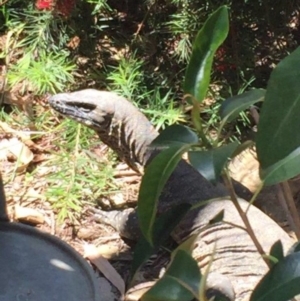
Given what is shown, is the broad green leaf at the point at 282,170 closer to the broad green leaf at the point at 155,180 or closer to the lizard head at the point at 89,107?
the broad green leaf at the point at 155,180

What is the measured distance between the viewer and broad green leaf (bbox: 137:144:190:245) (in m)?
0.84

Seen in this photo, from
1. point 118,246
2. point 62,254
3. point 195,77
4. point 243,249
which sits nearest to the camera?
point 195,77

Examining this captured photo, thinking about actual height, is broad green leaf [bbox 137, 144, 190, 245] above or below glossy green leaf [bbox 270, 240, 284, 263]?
above

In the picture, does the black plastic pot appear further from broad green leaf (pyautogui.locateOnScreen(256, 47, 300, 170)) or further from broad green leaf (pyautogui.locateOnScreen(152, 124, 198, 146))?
broad green leaf (pyautogui.locateOnScreen(256, 47, 300, 170))

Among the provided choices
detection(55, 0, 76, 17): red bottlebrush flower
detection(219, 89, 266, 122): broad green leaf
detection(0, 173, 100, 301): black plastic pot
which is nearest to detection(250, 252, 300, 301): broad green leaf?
detection(219, 89, 266, 122): broad green leaf

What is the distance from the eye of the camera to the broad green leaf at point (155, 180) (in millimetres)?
841

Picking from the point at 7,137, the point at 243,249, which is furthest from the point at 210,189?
the point at 7,137

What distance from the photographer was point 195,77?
35.9 inches

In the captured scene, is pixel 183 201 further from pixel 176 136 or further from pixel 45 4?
pixel 176 136

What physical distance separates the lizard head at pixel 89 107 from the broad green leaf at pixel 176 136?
189cm

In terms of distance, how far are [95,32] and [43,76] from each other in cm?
31

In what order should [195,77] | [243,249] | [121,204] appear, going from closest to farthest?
1. [195,77]
2. [243,249]
3. [121,204]

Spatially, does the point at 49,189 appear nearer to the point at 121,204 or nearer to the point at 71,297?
the point at 121,204

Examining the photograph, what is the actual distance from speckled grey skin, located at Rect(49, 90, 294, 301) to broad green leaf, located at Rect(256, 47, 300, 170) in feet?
5.44
